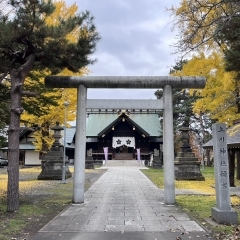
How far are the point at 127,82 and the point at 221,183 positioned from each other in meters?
4.49

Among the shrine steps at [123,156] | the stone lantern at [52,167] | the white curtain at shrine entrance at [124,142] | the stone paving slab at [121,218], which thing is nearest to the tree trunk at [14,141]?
the stone paving slab at [121,218]

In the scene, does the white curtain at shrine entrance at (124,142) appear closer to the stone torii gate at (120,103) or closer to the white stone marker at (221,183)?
the stone torii gate at (120,103)

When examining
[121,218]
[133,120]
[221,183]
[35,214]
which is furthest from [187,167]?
[133,120]

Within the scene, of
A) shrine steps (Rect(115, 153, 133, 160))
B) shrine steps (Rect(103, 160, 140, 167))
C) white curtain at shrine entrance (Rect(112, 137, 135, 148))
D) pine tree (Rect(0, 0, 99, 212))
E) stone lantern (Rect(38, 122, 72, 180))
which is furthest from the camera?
shrine steps (Rect(115, 153, 133, 160))

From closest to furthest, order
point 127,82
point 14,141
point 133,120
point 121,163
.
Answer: point 14,141 → point 127,82 → point 121,163 → point 133,120

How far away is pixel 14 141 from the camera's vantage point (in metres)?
8.08

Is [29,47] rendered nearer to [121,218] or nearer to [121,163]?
[121,218]

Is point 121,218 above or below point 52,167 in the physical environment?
below

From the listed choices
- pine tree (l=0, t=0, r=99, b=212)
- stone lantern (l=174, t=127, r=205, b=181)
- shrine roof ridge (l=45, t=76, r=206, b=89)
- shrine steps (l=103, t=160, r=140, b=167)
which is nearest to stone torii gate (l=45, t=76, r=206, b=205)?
shrine roof ridge (l=45, t=76, r=206, b=89)

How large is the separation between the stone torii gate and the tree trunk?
1.26m

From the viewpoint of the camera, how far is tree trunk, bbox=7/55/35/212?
25.9 feet

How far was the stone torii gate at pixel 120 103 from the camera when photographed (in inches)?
369

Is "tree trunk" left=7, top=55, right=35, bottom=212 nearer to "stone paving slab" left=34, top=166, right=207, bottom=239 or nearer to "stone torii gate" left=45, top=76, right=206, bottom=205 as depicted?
"stone torii gate" left=45, top=76, right=206, bottom=205

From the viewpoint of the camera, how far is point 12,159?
795cm
